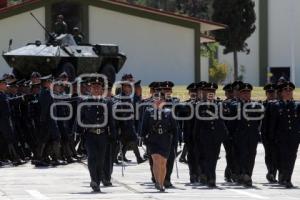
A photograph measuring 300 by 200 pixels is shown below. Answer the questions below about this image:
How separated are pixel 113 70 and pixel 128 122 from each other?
10.7 metres

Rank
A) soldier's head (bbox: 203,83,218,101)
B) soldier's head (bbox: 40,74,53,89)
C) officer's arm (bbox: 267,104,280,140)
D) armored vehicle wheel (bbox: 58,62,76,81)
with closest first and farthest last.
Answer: soldier's head (bbox: 203,83,218,101)
officer's arm (bbox: 267,104,280,140)
soldier's head (bbox: 40,74,53,89)
armored vehicle wheel (bbox: 58,62,76,81)

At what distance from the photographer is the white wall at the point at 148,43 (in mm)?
46500

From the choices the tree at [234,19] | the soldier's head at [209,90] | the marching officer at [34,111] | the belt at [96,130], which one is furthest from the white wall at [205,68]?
the belt at [96,130]

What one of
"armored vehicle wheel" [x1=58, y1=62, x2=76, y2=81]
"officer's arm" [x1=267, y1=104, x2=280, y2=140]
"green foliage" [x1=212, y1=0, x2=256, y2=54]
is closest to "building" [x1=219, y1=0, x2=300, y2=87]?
"green foliage" [x1=212, y1=0, x2=256, y2=54]

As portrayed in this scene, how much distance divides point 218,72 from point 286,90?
155 ft

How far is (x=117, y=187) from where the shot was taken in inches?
653

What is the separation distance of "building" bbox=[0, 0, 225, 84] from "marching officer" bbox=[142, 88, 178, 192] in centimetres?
2975

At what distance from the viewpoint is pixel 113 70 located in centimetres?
3052

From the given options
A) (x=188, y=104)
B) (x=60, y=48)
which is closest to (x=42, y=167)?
(x=188, y=104)

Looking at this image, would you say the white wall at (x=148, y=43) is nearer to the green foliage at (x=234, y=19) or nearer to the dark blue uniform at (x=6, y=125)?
the green foliage at (x=234, y=19)

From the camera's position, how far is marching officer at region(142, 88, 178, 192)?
1582cm

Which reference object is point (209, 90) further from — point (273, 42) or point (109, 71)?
point (273, 42)

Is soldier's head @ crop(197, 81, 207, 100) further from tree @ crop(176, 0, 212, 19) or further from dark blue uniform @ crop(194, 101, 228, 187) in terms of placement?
tree @ crop(176, 0, 212, 19)

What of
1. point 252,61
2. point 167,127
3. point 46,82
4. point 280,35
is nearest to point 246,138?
point 167,127
